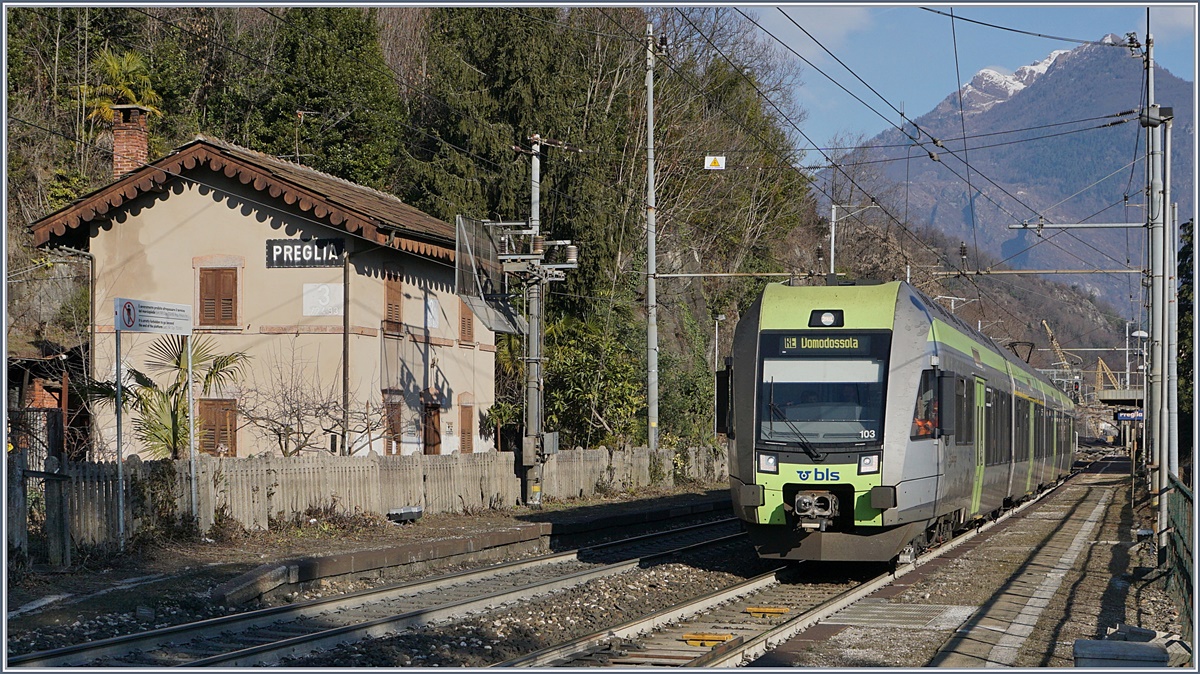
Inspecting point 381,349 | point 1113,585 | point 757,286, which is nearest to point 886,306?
point 1113,585

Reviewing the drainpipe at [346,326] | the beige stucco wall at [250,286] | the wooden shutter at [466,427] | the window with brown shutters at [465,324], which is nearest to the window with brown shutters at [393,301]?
the beige stucco wall at [250,286]

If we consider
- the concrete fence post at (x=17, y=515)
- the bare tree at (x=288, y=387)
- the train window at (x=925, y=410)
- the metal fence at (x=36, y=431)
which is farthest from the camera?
the bare tree at (x=288, y=387)

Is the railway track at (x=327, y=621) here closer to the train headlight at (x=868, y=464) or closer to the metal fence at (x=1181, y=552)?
the train headlight at (x=868, y=464)

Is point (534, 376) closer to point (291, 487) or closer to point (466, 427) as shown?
point (291, 487)

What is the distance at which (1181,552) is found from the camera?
41.5ft

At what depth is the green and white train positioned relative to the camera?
46.1ft

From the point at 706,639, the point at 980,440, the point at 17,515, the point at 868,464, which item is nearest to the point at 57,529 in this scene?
the point at 17,515

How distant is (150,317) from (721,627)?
8946mm

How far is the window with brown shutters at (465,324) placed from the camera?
1268 inches

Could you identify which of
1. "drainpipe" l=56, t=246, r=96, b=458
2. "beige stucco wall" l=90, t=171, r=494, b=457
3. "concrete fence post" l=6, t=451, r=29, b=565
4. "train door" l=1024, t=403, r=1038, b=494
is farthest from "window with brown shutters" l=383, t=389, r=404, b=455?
"concrete fence post" l=6, t=451, r=29, b=565

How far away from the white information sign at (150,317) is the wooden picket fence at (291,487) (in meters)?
1.75

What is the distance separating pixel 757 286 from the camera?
55.0 m

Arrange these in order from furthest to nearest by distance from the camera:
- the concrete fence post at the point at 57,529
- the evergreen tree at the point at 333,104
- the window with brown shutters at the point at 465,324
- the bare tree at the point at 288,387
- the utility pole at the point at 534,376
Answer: the evergreen tree at the point at 333,104
the window with brown shutters at the point at 465,324
the bare tree at the point at 288,387
the utility pole at the point at 534,376
the concrete fence post at the point at 57,529

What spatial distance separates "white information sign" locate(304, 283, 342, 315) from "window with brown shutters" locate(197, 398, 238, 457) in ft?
8.72
